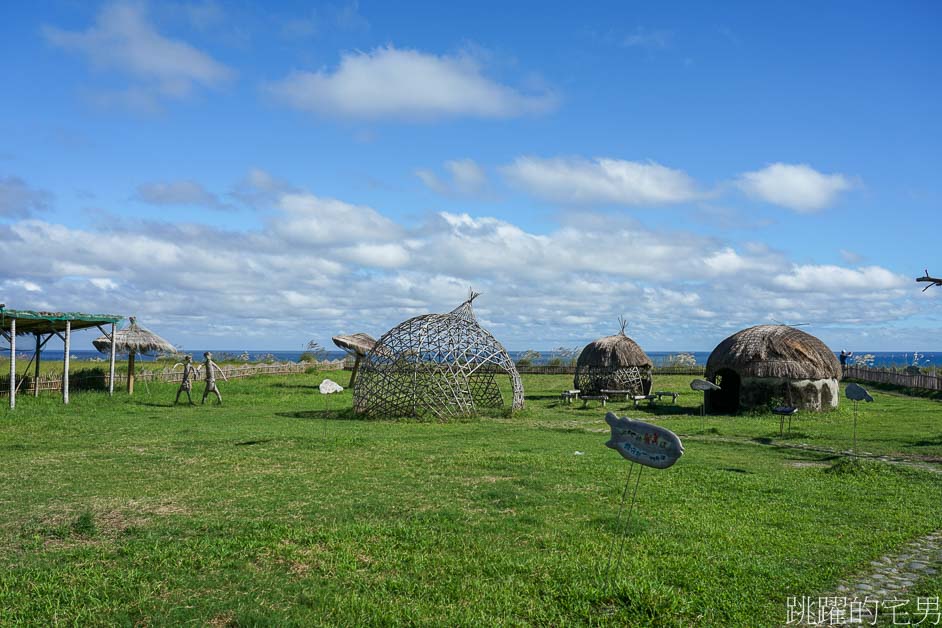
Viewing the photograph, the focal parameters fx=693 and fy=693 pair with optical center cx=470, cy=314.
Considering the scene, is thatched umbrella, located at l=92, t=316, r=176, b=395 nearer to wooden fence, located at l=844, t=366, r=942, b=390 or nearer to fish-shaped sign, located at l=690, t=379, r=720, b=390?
fish-shaped sign, located at l=690, t=379, r=720, b=390

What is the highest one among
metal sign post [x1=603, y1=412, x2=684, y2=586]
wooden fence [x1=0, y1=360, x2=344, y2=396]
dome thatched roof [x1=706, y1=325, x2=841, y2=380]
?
dome thatched roof [x1=706, y1=325, x2=841, y2=380]

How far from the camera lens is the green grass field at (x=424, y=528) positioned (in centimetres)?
639

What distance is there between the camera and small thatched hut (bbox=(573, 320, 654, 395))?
111ft

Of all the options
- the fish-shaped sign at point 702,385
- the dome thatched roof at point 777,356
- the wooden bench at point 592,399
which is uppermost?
the dome thatched roof at point 777,356

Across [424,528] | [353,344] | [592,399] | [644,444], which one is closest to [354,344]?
[353,344]

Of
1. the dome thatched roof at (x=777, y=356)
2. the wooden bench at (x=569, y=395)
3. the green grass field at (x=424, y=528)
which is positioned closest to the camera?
the green grass field at (x=424, y=528)

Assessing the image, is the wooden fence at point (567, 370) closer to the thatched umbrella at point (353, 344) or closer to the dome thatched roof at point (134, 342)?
the thatched umbrella at point (353, 344)

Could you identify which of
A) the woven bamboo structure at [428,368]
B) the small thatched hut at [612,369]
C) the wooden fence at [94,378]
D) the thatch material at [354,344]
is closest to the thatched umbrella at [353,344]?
the thatch material at [354,344]

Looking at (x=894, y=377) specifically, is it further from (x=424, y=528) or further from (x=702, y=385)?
(x=424, y=528)

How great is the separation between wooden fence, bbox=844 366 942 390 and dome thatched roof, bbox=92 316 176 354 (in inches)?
1552

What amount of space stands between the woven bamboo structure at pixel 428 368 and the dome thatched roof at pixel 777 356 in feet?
28.2

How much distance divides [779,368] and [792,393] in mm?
1019

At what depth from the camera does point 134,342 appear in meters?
33.3

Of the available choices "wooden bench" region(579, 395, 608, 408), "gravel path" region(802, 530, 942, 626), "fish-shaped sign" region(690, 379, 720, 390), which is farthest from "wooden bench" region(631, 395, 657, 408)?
"gravel path" region(802, 530, 942, 626)
